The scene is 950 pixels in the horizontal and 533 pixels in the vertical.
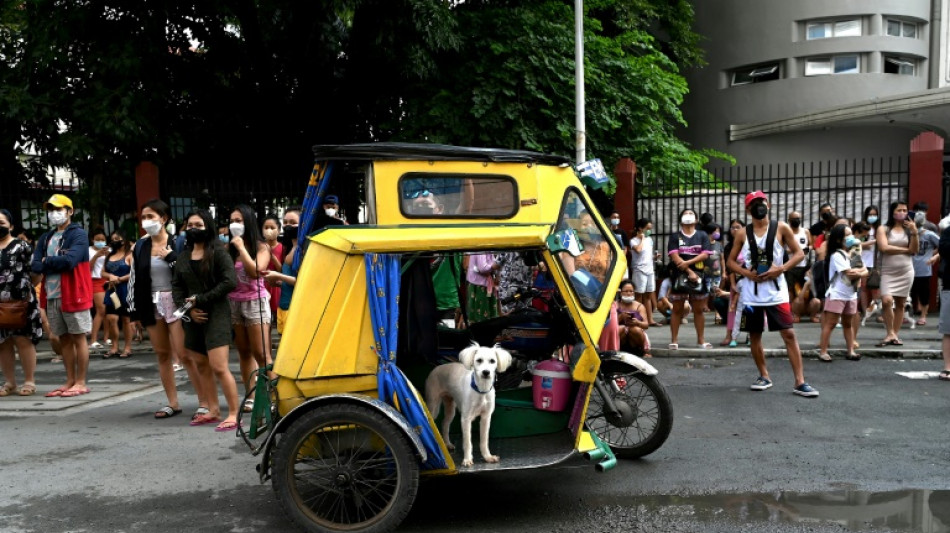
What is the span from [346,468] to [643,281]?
27.3ft

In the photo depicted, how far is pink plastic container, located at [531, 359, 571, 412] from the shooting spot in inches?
192

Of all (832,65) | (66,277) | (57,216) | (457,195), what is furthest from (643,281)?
(832,65)

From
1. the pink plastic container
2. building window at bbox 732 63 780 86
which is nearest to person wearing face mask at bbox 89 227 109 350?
the pink plastic container

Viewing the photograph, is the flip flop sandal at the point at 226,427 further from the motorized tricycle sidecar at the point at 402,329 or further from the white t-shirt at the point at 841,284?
the white t-shirt at the point at 841,284

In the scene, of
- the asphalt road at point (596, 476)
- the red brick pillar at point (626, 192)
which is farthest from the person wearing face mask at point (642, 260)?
the asphalt road at point (596, 476)

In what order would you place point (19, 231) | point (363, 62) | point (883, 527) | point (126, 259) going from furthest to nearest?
point (363, 62) < point (19, 231) < point (126, 259) < point (883, 527)

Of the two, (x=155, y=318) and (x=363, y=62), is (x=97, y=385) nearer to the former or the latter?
(x=155, y=318)

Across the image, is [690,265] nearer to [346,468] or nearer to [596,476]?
[596,476]

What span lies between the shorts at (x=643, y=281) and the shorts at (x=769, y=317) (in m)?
Result: 4.39

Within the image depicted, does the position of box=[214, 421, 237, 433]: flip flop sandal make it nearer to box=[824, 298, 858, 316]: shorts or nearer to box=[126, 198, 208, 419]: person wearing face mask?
box=[126, 198, 208, 419]: person wearing face mask

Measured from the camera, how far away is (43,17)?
13555 mm

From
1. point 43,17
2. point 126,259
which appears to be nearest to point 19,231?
point 126,259

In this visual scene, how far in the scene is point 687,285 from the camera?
1007 cm

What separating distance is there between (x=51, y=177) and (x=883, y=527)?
16918 mm
